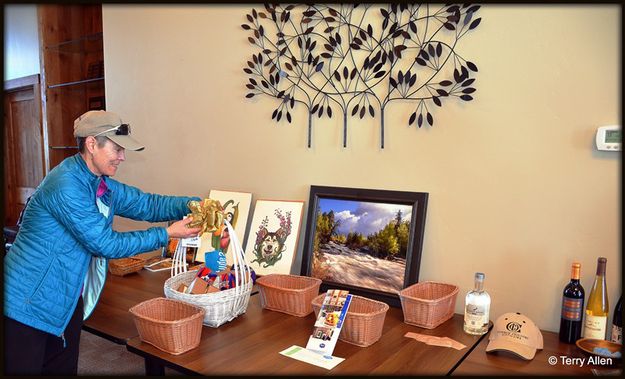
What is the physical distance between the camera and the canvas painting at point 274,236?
2.23 metres

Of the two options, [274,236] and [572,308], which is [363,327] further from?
[274,236]

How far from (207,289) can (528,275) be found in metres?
1.24

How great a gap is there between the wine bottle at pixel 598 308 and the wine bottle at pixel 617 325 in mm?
25

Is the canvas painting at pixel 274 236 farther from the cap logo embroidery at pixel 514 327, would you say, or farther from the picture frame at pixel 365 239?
the cap logo embroidery at pixel 514 327

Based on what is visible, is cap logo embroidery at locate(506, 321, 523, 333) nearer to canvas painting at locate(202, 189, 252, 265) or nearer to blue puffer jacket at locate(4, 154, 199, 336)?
blue puffer jacket at locate(4, 154, 199, 336)

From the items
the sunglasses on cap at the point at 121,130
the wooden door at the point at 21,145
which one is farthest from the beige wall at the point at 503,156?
the wooden door at the point at 21,145

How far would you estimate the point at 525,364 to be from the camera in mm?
1414

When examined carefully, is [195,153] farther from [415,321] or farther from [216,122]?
[415,321]

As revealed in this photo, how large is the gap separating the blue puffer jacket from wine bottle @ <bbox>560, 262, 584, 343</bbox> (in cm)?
144

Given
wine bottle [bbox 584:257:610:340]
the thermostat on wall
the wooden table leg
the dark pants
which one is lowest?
the wooden table leg

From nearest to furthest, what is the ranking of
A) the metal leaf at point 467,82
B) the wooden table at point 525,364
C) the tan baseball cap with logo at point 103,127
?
the wooden table at point 525,364, the tan baseball cap with logo at point 103,127, the metal leaf at point 467,82

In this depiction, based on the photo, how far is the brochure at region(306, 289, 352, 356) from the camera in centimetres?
148

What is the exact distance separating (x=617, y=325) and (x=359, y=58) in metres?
1.42

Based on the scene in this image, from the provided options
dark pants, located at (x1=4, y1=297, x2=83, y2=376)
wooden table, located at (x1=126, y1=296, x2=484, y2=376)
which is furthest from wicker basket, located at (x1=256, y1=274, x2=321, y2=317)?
dark pants, located at (x1=4, y1=297, x2=83, y2=376)
